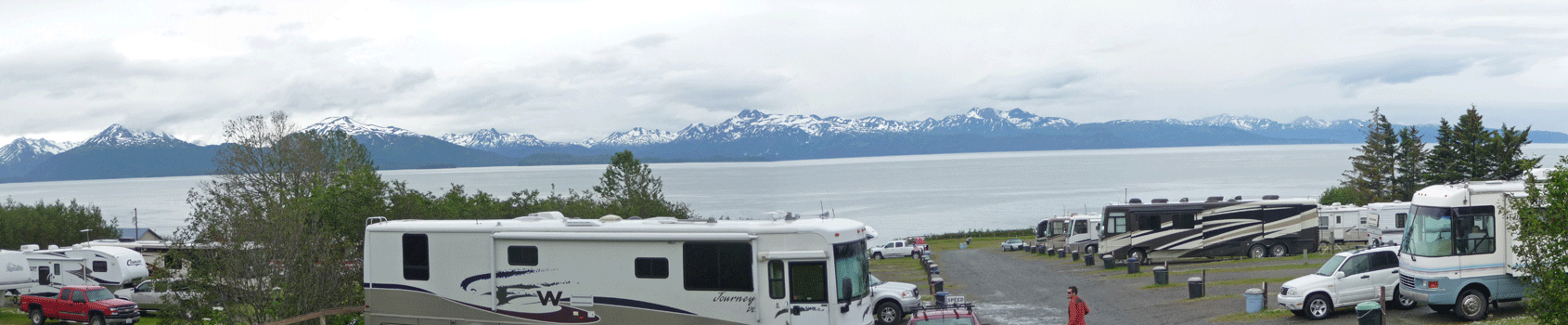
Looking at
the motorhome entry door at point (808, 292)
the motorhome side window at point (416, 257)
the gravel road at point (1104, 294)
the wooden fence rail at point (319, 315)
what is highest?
the motorhome side window at point (416, 257)

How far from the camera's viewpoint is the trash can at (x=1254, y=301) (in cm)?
1945

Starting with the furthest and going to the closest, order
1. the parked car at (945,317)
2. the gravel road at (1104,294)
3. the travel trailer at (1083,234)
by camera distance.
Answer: the travel trailer at (1083,234) < the gravel road at (1104,294) < the parked car at (945,317)

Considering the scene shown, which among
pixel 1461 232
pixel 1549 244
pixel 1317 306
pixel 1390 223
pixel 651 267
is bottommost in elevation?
pixel 1317 306

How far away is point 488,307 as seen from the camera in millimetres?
14383

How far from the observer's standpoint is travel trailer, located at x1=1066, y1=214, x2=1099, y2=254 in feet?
128

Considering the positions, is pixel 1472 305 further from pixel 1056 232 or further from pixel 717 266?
pixel 1056 232

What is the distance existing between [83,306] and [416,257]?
17.2 metres

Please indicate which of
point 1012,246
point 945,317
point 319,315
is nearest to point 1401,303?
point 945,317

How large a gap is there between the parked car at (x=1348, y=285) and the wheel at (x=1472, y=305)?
188 cm

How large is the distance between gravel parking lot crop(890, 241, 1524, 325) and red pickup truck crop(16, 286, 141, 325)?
74.4 ft

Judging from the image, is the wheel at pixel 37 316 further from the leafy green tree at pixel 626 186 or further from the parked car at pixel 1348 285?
the leafy green tree at pixel 626 186

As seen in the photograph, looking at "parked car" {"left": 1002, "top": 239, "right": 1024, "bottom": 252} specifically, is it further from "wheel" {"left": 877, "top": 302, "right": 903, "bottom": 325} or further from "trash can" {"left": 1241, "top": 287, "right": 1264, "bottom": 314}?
"wheel" {"left": 877, "top": 302, "right": 903, "bottom": 325}

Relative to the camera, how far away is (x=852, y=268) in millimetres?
12953

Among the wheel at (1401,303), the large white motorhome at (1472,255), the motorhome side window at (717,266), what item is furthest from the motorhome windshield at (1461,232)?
the motorhome side window at (717,266)
